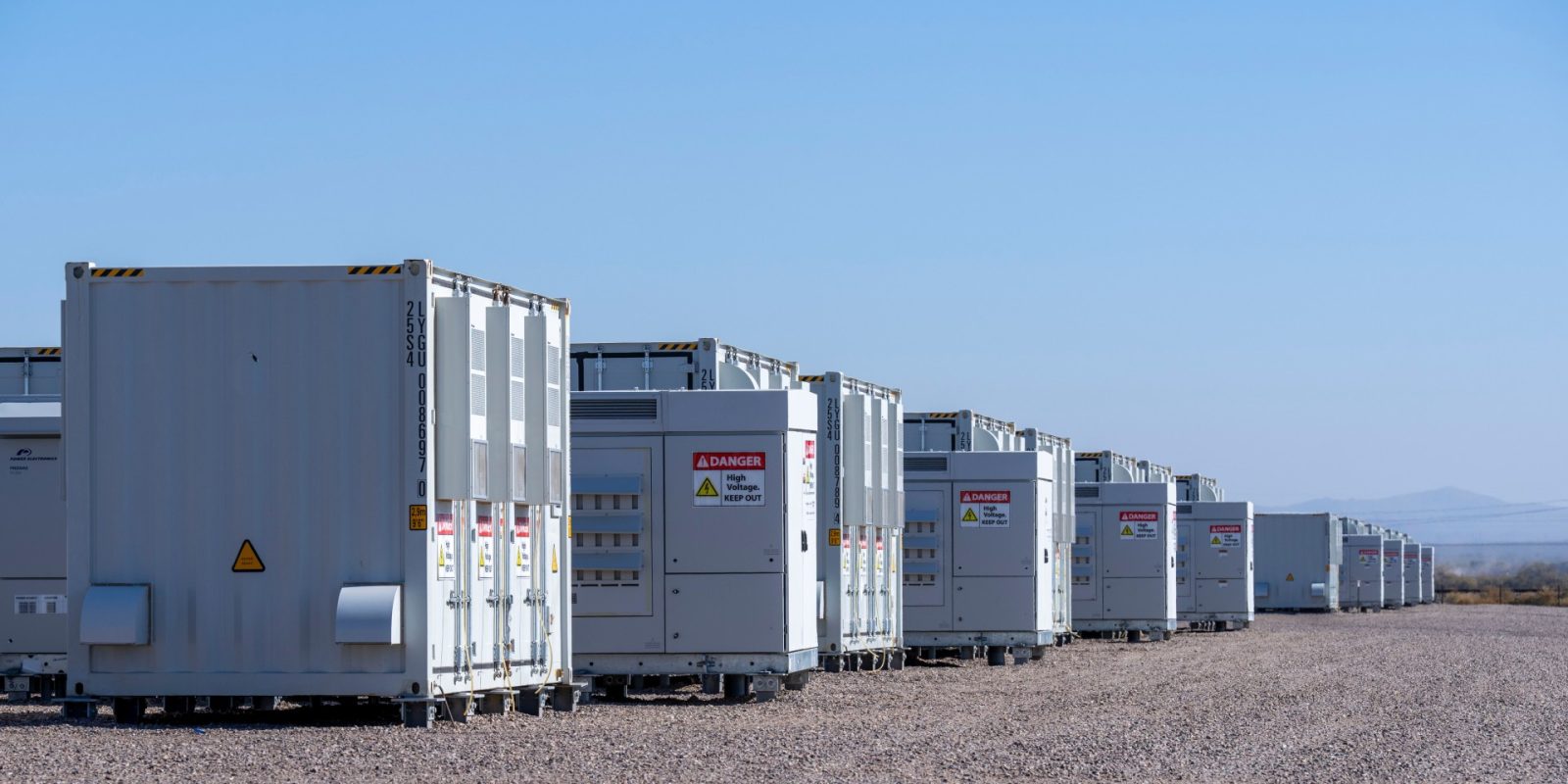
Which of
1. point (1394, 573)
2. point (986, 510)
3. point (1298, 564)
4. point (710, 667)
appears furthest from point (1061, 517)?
point (1394, 573)

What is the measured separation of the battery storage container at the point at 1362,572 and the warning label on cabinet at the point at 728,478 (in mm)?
48465

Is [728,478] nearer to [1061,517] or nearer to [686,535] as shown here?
[686,535]

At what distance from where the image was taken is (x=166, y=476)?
47.5 ft

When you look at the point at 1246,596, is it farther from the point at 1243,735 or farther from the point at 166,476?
the point at 166,476

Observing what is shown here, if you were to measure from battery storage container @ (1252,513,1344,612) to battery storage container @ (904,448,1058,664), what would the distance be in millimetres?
32081

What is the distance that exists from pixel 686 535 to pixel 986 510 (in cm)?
961

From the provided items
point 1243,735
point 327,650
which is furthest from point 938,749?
point 327,650

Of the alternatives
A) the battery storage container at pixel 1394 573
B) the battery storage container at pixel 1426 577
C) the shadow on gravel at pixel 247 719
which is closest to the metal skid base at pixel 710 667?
the shadow on gravel at pixel 247 719

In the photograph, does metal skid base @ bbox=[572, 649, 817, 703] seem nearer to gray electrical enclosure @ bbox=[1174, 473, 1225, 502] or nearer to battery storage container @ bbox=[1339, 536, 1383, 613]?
gray electrical enclosure @ bbox=[1174, 473, 1225, 502]

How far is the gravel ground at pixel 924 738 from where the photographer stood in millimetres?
12047

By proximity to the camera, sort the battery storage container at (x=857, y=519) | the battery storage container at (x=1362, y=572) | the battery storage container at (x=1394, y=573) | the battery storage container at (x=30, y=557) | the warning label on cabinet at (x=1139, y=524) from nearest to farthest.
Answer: the battery storage container at (x=30, y=557) → the battery storage container at (x=857, y=519) → the warning label on cabinet at (x=1139, y=524) → the battery storage container at (x=1362, y=572) → the battery storage container at (x=1394, y=573)

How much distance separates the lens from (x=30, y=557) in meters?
18.4

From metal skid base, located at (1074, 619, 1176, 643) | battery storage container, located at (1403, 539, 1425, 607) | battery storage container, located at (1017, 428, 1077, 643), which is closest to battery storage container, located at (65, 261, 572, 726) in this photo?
battery storage container, located at (1017, 428, 1077, 643)

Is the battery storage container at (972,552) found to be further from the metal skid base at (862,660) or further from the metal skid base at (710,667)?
the metal skid base at (710,667)
